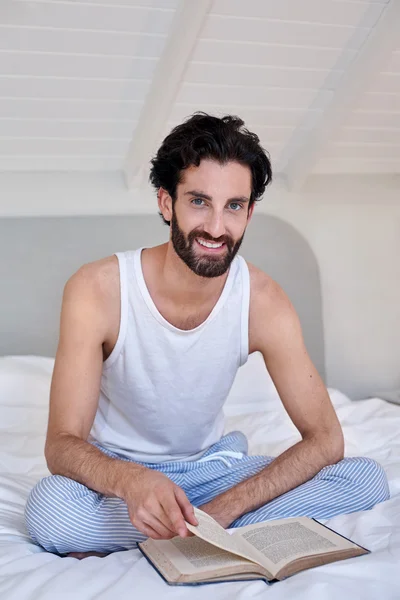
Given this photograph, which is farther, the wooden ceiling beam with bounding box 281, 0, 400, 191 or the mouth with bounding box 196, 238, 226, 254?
the wooden ceiling beam with bounding box 281, 0, 400, 191

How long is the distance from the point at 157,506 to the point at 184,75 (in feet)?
5.62

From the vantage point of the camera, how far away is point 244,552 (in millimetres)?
1116

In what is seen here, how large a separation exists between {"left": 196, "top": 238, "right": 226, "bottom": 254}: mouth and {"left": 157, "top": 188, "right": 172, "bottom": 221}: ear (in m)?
0.13

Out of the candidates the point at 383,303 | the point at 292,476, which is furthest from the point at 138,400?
the point at 383,303

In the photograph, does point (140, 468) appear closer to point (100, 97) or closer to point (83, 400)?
point (83, 400)

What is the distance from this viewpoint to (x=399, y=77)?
2680mm

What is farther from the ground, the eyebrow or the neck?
the eyebrow

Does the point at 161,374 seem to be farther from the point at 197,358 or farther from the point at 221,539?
the point at 221,539

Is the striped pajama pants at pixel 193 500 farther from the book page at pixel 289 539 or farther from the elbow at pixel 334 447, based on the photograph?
the book page at pixel 289 539

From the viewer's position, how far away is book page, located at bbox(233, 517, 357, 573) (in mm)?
1138

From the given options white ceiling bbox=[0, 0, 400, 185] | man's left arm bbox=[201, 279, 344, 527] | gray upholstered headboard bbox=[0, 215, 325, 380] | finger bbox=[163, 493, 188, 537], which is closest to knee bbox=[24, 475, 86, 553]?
finger bbox=[163, 493, 188, 537]

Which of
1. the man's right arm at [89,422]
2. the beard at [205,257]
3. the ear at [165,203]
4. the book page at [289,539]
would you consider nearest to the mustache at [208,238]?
the beard at [205,257]

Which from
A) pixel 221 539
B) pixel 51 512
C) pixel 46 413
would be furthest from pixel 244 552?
pixel 46 413

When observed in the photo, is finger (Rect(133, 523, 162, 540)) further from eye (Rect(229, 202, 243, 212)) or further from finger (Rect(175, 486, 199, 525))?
eye (Rect(229, 202, 243, 212))
